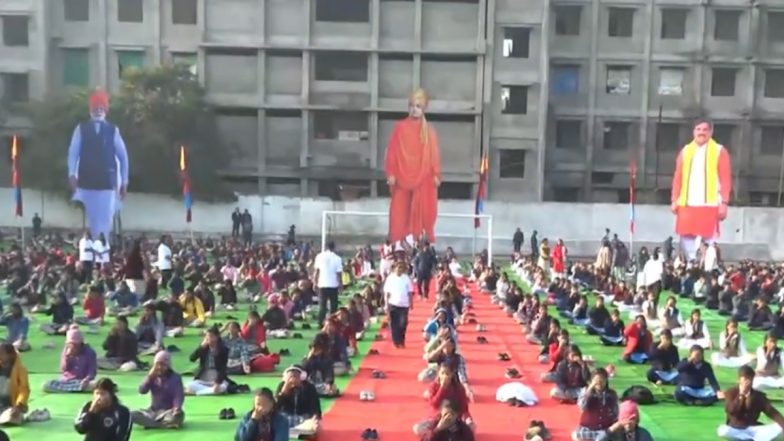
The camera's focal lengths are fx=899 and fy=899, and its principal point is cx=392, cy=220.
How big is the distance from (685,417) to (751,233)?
95.1 feet

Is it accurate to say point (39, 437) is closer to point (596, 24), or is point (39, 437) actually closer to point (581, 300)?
point (581, 300)

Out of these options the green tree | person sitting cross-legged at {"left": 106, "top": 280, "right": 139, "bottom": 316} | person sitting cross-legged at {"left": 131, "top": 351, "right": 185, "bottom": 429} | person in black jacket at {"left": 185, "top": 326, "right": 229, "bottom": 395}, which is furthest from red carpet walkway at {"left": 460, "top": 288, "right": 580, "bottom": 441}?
the green tree

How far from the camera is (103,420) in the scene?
7.93 meters

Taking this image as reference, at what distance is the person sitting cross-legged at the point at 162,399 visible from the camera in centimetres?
1012

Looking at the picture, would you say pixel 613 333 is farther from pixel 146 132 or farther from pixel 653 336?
pixel 146 132

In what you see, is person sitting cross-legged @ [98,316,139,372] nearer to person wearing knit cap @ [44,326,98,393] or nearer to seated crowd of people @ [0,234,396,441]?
seated crowd of people @ [0,234,396,441]

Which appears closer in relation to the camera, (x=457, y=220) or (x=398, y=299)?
(x=398, y=299)

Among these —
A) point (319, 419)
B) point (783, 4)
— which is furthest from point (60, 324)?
point (783, 4)

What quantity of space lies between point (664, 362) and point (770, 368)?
161cm

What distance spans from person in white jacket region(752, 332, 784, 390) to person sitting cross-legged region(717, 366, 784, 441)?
3372mm

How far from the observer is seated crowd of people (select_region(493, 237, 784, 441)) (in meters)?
9.87

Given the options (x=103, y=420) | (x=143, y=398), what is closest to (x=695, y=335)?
(x=143, y=398)

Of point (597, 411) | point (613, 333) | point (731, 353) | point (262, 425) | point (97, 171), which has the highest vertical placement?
point (97, 171)

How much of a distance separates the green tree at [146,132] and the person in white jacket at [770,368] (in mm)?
29797
